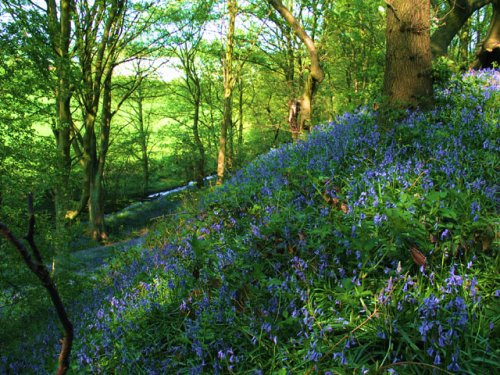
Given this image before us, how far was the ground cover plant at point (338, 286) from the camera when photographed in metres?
2.10

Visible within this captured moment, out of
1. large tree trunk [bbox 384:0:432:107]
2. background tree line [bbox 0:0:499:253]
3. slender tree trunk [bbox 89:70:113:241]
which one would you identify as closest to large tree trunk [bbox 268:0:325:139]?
background tree line [bbox 0:0:499:253]

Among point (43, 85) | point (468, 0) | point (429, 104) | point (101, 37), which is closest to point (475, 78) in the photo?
point (429, 104)

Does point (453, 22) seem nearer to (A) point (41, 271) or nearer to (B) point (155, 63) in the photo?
(A) point (41, 271)

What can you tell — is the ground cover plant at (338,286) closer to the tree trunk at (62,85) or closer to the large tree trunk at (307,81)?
the large tree trunk at (307,81)

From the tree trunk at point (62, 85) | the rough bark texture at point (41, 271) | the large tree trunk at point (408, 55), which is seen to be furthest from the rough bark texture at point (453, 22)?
the tree trunk at point (62, 85)

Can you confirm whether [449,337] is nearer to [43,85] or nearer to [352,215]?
[352,215]

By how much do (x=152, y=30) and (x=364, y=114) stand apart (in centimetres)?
1541

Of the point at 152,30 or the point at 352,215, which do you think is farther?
the point at 152,30

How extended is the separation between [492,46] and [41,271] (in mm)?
11240

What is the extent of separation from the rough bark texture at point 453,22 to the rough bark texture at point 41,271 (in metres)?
9.54

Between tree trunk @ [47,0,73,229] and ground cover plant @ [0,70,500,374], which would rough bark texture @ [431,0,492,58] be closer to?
ground cover plant @ [0,70,500,374]

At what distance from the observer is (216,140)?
33781mm

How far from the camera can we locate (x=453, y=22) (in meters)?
8.41

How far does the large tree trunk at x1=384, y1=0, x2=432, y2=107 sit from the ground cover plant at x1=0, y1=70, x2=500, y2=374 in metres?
1.40
